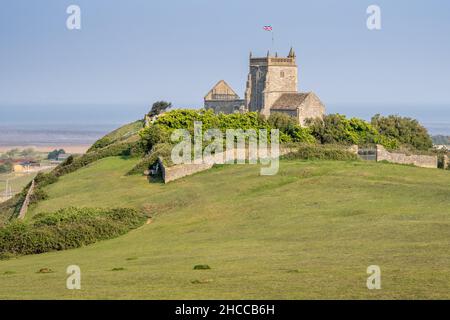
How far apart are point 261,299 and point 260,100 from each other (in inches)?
3600

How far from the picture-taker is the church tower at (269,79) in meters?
116

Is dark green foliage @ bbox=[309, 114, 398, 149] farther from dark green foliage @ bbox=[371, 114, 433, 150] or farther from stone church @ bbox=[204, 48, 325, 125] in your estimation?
stone church @ bbox=[204, 48, 325, 125]

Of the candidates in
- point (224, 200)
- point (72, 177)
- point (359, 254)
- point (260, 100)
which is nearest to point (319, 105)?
point (260, 100)

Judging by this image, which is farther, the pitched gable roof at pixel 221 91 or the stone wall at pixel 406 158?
the pitched gable roof at pixel 221 91

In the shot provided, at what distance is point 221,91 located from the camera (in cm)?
12594

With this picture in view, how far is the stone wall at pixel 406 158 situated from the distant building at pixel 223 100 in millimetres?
52744

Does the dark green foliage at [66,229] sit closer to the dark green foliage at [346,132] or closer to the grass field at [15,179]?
the dark green foliage at [346,132]

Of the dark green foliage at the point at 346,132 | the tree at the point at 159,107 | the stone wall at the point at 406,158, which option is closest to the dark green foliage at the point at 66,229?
the stone wall at the point at 406,158

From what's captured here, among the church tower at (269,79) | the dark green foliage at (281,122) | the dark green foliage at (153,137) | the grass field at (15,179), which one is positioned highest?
the church tower at (269,79)

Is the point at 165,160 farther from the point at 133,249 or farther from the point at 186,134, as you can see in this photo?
the point at 133,249

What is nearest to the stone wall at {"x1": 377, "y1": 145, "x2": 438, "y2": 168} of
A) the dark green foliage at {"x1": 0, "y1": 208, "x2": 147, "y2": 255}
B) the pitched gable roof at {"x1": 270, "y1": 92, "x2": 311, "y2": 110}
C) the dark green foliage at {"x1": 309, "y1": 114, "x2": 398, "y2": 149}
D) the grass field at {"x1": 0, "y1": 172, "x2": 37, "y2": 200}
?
the dark green foliage at {"x1": 309, "y1": 114, "x2": 398, "y2": 149}

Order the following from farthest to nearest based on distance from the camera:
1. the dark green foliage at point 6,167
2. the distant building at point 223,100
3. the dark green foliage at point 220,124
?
the dark green foliage at point 6,167 < the distant building at point 223,100 < the dark green foliage at point 220,124

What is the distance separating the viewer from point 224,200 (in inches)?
2037

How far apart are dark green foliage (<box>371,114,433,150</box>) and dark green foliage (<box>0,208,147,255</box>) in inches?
1483
